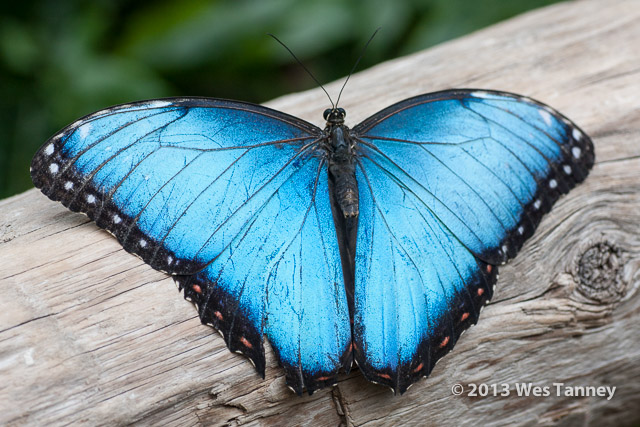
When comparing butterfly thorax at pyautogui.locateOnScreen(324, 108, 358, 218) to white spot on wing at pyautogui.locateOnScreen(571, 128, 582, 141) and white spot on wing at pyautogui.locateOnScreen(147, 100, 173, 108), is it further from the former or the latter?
white spot on wing at pyautogui.locateOnScreen(571, 128, 582, 141)

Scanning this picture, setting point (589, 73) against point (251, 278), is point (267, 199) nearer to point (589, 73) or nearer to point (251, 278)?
point (251, 278)

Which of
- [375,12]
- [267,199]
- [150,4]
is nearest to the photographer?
[267,199]

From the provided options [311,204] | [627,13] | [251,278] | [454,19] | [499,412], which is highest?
[454,19]

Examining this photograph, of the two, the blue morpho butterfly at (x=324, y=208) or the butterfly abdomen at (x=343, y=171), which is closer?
the blue morpho butterfly at (x=324, y=208)

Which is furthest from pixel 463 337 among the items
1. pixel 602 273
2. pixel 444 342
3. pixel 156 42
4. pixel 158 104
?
pixel 156 42

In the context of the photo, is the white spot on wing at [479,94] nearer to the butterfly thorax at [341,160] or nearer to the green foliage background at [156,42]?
the butterfly thorax at [341,160]

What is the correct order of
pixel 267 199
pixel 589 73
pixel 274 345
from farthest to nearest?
pixel 589 73
pixel 267 199
pixel 274 345

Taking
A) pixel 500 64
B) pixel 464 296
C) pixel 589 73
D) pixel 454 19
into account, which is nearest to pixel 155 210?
pixel 464 296

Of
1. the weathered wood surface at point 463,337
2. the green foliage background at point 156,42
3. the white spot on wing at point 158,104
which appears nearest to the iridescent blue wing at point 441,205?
the weathered wood surface at point 463,337
